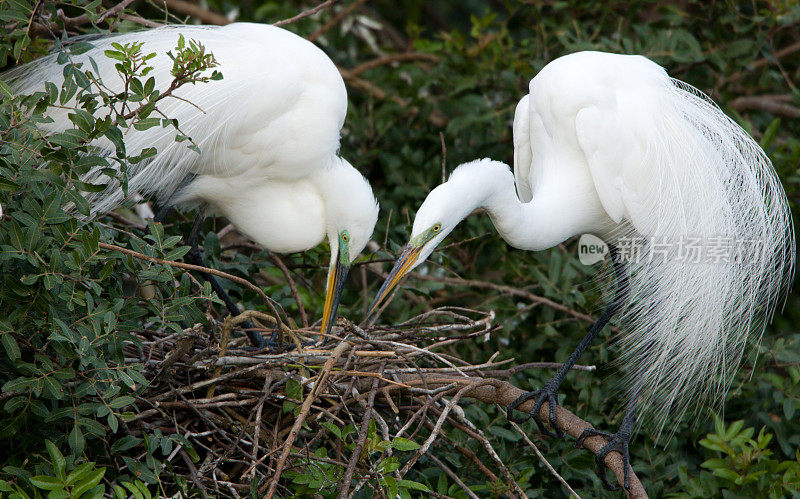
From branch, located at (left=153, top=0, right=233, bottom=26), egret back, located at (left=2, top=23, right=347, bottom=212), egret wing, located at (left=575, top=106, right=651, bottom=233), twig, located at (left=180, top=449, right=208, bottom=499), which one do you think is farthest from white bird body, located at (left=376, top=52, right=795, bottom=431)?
branch, located at (left=153, top=0, right=233, bottom=26)

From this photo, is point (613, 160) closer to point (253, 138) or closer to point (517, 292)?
point (517, 292)

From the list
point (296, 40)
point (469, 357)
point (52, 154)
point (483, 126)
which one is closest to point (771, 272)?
point (469, 357)

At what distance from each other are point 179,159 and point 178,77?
0.95 metres

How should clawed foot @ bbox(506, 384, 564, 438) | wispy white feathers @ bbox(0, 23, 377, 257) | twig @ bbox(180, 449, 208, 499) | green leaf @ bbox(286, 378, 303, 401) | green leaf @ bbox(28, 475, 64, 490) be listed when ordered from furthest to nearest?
wispy white feathers @ bbox(0, 23, 377, 257) < clawed foot @ bbox(506, 384, 564, 438) < green leaf @ bbox(286, 378, 303, 401) < twig @ bbox(180, 449, 208, 499) < green leaf @ bbox(28, 475, 64, 490)

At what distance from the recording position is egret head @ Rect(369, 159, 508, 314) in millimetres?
2295

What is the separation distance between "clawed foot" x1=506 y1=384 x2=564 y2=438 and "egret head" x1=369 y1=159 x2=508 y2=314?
0.51m

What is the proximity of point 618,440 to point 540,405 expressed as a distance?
265mm

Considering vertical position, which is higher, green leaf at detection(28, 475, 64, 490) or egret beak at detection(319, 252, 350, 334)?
green leaf at detection(28, 475, 64, 490)

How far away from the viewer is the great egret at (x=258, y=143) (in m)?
2.78

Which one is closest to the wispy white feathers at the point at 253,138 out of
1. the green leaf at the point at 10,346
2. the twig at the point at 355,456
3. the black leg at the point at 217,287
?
the black leg at the point at 217,287

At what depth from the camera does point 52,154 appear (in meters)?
1.85

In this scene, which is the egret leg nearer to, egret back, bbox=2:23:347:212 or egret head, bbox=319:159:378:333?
egret head, bbox=319:159:378:333

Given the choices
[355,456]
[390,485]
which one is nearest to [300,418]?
[355,456]

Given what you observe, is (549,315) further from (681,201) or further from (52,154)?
(52,154)
